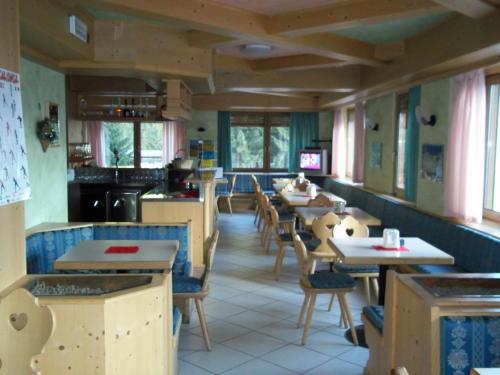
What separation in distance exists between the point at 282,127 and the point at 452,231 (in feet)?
23.5

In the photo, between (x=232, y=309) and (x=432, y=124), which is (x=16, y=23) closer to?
(x=232, y=309)

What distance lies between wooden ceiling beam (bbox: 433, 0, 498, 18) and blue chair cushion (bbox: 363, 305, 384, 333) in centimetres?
193

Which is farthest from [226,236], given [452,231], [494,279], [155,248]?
[494,279]

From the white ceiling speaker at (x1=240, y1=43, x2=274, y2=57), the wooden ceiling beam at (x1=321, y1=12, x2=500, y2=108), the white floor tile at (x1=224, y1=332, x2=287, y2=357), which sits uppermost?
the white ceiling speaker at (x1=240, y1=43, x2=274, y2=57)

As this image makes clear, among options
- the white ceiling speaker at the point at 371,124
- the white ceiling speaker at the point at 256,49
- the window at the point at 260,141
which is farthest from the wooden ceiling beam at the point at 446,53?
the window at the point at 260,141

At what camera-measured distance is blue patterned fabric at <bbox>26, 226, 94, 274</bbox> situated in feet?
13.4

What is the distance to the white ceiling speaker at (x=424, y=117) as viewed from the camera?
592 centimetres

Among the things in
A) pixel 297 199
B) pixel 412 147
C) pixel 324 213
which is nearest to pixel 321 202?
pixel 297 199

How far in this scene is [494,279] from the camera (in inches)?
110

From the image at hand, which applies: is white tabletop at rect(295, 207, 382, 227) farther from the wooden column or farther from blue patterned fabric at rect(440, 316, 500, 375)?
the wooden column

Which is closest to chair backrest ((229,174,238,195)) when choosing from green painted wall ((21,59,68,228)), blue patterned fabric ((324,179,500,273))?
blue patterned fabric ((324,179,500,273))

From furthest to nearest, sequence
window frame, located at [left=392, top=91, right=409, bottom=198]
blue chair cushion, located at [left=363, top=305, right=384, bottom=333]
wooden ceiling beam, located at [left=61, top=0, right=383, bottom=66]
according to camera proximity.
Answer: window frame, located at [left=392, top=91, right=409, bottom=198]
wooden ceiling beam, located at [left=61, top=0, right=383, bottom=66]
blue chair cushion, located at [left=363, top=305, right=384, bottom=333]

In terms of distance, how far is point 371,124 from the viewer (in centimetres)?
819

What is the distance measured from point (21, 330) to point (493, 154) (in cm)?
456
